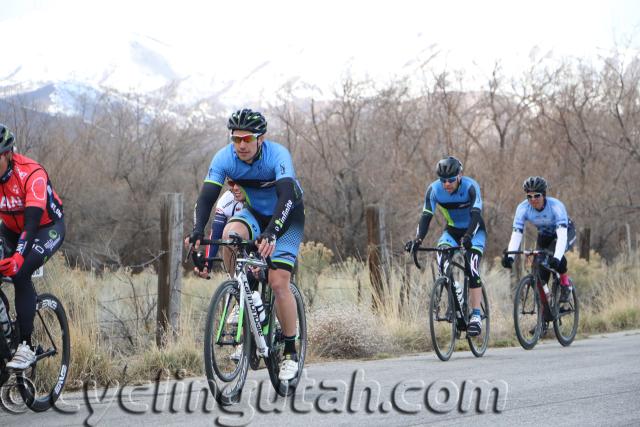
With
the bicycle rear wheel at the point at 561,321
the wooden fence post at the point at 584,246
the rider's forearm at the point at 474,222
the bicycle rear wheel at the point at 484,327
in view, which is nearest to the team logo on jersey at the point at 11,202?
the rider's forearm at the point at 474,222

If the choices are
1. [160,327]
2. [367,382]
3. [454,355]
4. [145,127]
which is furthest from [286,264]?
[145,127]

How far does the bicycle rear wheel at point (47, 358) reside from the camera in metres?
7.14

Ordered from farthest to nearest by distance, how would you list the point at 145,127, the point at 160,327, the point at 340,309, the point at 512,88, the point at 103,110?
1. the point at 512,88
2. the point at 103,110
3. the point at 145,127
4. the point at 340,309
5. the point at 160,327

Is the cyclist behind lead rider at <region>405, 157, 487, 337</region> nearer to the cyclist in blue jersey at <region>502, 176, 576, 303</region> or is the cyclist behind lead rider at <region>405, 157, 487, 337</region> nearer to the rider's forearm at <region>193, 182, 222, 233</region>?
the cyclist in blue jersey at <region>502, 176, 576, 303</region>

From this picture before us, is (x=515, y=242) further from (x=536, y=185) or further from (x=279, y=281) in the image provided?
(x=279, y=281)

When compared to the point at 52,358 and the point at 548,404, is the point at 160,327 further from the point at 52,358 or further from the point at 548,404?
the point at 548,404

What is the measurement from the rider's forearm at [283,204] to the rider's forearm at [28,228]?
172 cm

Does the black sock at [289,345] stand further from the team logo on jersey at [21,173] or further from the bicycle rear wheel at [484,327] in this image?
the bicycle rear wheel at [484,327]

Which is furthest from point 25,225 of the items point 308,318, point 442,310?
point 442,310

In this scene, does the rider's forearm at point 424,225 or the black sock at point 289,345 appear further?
the rider's forearm at point 424,225

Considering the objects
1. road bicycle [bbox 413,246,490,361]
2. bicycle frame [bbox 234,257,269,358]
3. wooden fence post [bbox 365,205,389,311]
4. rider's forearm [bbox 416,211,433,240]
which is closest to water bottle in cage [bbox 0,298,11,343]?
bicycle frame [bbox 234,257,269,358]

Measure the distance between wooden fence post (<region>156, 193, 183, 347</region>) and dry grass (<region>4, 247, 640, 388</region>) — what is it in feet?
0.69

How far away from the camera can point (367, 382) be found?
27.6 ft

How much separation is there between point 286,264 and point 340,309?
Result: 414 centimetres
